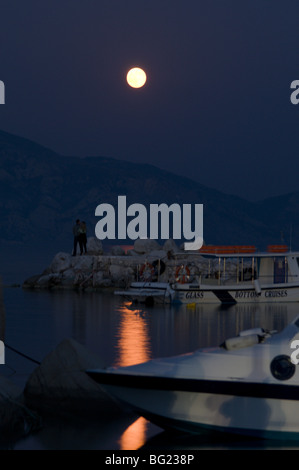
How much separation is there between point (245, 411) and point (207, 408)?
1.78 ft

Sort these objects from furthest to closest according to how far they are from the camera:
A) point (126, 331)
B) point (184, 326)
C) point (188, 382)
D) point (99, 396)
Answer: point (184, 326) → point (126, 331) → point (99, 396) → point (188, 382)

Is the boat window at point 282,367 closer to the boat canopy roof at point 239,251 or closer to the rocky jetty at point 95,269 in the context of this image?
the boat canopy roof at point 239,251

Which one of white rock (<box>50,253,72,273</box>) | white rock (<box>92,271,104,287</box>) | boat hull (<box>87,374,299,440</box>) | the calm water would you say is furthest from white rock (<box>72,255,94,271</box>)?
boat hull (<box>87,374,299,440</box>)

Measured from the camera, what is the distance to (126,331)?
26.8 m

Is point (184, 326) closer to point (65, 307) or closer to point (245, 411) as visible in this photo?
point (65, 307)

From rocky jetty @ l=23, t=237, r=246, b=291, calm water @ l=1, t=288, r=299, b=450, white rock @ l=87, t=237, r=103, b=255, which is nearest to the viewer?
calm water @ l=1, t=288, r=299, b=450

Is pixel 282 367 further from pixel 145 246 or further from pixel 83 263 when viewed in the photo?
pixel 145 246

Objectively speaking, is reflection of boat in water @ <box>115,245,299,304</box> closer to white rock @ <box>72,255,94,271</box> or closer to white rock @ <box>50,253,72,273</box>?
white rock @ <box>72,255,94,271</box>

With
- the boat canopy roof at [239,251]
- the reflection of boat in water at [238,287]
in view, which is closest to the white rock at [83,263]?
the reflection of boat in water at [238,287]

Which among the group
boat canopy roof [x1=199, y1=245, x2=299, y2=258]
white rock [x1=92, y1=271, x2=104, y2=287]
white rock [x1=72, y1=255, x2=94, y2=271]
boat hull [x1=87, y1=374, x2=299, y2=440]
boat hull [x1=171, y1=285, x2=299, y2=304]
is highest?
boat canopy roof [x1=199, y1=245, x2=299, y2=258]

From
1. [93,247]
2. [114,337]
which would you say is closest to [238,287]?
[93,247]

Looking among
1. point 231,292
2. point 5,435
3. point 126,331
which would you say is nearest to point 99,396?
point 5,435

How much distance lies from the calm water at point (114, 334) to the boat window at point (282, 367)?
1057 mm

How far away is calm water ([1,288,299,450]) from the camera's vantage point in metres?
12.2
